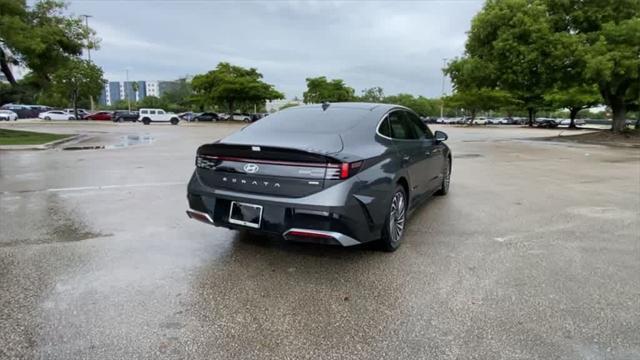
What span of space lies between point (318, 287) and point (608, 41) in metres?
20.8

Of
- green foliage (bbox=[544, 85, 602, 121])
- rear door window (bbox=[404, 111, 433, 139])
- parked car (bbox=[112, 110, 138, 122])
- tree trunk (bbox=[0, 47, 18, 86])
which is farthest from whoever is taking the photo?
parked car (bbox=[112, 110, 138, 122])

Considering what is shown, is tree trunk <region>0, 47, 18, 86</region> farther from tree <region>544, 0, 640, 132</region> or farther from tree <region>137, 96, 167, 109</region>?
tree <region>137, 96, 167, 109</region>

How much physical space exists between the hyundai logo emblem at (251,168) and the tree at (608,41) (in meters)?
18.7

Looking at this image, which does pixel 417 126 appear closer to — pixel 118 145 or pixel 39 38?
pixel 118 145

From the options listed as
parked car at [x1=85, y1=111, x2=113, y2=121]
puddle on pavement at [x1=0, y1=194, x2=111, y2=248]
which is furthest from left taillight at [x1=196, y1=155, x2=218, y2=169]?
parked car at [x1=85, y1=111, x2=113, y2=121]

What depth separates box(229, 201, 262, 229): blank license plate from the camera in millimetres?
3725

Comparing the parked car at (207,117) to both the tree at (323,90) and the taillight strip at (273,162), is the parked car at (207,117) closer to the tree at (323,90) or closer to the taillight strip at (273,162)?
the tree at (323,90)

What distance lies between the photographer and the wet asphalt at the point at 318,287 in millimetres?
2686

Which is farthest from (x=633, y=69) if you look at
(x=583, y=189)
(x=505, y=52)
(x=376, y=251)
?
(x=376, y=251)

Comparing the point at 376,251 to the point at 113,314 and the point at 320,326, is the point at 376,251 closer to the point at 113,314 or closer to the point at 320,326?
the point at 320,326

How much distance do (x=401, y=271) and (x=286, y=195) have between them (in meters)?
1.24

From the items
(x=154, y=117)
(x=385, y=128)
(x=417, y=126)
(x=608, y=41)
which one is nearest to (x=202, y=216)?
(x=385, y=128)

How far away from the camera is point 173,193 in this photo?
23.6 feet

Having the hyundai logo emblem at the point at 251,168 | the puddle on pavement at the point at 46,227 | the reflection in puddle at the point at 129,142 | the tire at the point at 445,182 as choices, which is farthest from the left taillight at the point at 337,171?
the reflection in puddle at the point at 129,142
